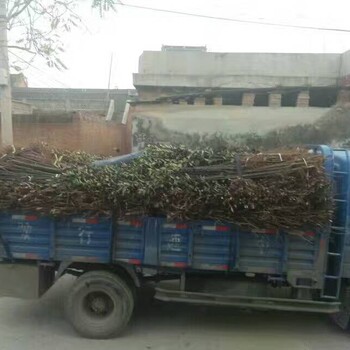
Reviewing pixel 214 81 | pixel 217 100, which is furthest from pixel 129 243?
pixel 214 81

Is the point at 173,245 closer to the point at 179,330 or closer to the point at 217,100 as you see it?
the point at 179,330

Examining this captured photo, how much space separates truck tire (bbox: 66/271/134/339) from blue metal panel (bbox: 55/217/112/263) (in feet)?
0.79

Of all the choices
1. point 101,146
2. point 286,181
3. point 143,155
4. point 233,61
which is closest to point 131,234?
point 143,155

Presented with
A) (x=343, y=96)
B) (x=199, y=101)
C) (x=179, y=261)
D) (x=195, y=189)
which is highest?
(x=343, y=96)

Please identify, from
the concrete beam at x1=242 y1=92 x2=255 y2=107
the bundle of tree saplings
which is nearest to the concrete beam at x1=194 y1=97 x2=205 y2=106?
the concrete beam at x1=242 y1=92 x2=255 y2=107

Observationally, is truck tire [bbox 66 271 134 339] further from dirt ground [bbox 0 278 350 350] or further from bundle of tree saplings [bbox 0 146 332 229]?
bundle of tree saplings [bbox 0 146 332 229]

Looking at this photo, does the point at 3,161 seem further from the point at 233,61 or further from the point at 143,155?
the point at 233,61

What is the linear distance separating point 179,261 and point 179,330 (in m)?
0.85

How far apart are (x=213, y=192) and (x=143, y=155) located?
1.07 meters

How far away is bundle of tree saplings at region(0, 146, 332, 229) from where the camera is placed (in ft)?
18.1

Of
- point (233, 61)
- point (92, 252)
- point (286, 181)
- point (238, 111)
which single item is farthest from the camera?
point (233, 61)

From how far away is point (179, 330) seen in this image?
6.10m

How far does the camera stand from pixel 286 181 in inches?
219

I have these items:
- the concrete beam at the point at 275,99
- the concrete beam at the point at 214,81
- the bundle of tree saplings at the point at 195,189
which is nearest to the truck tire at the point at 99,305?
the bundle of tree saplings at the point at 195,189
